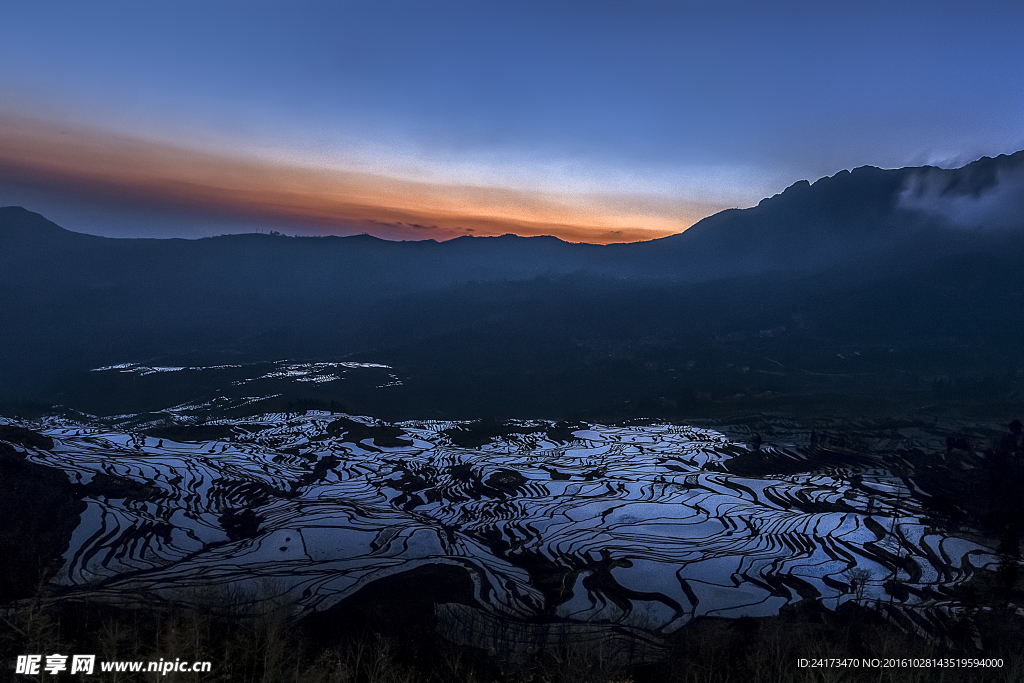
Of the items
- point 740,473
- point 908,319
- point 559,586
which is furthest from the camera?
point 908,319

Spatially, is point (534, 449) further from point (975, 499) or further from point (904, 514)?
point (975, 499)

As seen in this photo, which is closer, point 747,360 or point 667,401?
point 667,401

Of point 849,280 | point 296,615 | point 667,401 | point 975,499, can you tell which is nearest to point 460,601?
point 296,615

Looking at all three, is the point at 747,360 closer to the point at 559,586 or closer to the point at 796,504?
the point at 796,504

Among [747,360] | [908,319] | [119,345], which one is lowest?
[119,345]

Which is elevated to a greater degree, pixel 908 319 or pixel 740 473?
pixel 908 319

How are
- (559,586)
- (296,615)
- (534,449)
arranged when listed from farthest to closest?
(534,449), (559,586), (296,615)

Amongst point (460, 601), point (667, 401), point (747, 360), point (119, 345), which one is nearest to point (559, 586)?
point (460, 601)
